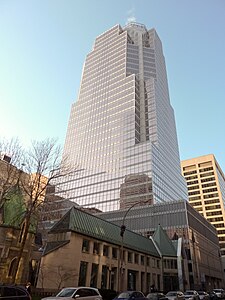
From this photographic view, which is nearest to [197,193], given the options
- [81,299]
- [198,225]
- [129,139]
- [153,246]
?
[129,139]

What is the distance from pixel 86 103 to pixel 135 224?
299 ft

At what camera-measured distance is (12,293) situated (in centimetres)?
1424

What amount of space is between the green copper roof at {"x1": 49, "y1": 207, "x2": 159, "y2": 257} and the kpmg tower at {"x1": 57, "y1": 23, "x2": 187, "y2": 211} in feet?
143

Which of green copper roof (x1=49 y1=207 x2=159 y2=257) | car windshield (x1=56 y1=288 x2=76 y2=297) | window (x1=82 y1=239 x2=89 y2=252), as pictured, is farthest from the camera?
window (x1=82 y1=239 x2=89 y2=252)

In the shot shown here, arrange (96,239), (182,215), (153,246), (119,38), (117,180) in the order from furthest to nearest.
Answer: (119,38)
(117,180)
(182,215)
(153,246)
(96,239)

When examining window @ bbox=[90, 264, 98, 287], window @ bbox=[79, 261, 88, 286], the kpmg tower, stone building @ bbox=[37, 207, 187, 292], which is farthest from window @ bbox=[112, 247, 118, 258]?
the kpmg tower

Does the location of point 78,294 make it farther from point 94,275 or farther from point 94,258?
point 94,275

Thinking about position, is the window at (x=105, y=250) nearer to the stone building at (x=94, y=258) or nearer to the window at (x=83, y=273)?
the stone building at (x=94, y=258)

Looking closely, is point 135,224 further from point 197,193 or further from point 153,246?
point 197,193

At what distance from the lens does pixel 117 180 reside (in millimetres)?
107562

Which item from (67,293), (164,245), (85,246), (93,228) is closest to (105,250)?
(93,228)

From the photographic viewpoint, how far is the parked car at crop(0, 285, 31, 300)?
13.9 metres

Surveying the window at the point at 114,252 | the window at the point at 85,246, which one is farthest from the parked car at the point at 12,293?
the window at the point at 114,252

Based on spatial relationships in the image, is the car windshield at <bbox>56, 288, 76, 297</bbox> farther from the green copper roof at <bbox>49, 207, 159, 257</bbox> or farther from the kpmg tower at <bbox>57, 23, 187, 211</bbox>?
the kpmg tower at <bbox>57, 23, 187, 211</bbox>
